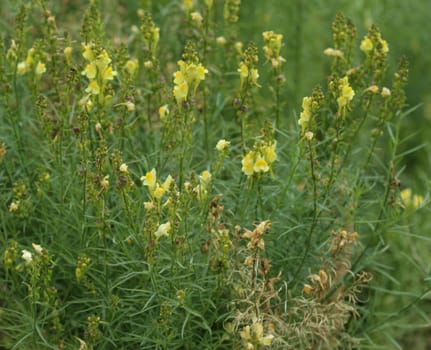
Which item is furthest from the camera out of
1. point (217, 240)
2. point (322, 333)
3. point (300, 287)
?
point (300, 287)

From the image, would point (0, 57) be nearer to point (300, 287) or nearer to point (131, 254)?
point (131, 254)

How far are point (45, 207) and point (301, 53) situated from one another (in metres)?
2.81

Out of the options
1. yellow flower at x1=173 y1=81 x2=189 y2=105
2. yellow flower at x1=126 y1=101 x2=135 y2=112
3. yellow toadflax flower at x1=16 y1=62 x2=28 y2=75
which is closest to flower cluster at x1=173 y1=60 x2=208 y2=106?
yellow flower at x1=173 y1=81 x2=189 y2=105

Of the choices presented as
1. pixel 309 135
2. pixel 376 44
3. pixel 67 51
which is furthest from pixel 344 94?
pixel 67 51

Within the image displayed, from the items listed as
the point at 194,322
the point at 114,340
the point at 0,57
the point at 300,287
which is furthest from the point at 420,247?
the point at 0,57

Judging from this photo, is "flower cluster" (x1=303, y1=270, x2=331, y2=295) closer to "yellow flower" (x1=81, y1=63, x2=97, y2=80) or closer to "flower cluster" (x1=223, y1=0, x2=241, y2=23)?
"yellow flower" (x1=81, y1=63, x2=97, y2=80)

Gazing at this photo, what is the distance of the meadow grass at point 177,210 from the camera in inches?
113

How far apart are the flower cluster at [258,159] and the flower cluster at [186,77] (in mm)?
344

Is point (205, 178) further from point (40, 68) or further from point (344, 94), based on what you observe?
point (40, 68)

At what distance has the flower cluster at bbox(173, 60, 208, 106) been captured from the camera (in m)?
2.83

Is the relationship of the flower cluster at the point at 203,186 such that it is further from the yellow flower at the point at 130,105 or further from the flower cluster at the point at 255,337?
the flower cluster at the point at 255,337

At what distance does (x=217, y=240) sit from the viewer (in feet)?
9.99

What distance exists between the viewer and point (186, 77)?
2859 mm

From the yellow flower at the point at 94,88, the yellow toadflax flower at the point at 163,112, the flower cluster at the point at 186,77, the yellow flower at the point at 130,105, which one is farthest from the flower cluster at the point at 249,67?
the yellow flower at the point at 94,88
